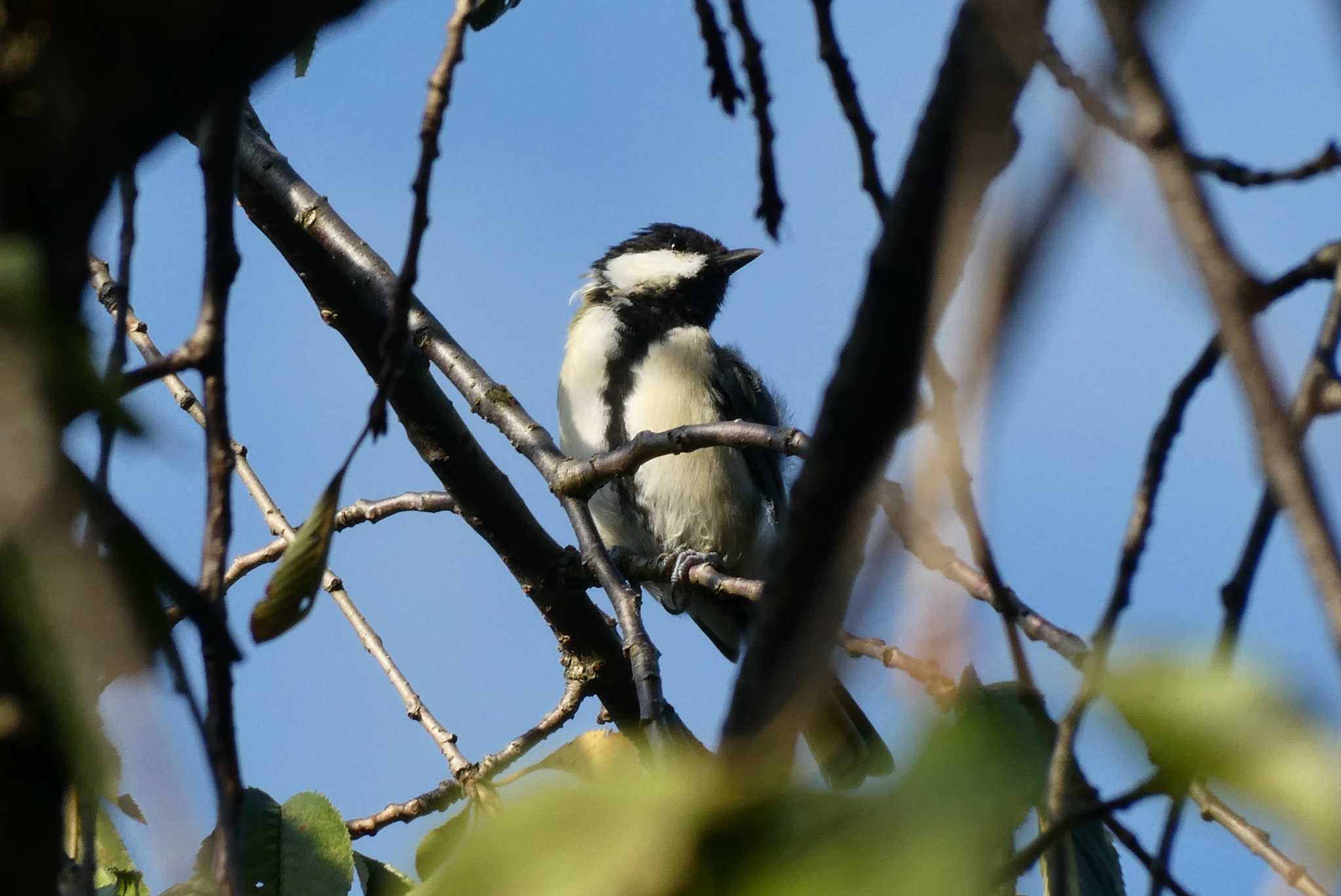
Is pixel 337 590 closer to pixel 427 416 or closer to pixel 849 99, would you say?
pixel 427 416

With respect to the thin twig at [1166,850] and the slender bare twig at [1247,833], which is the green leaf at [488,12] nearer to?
the slender bare twig at [1247,833]

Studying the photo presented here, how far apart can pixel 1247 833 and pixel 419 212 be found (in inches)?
33.9

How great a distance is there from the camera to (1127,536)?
827mm

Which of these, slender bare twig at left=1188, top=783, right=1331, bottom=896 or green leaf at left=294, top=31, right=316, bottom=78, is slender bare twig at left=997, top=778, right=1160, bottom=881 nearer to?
slender bare twig at left=1188, top=783, right=1331, bottom=896

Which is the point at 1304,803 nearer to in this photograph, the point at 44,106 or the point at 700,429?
the point at 44,106

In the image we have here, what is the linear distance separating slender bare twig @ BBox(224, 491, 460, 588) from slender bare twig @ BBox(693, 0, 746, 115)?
1.59 meters

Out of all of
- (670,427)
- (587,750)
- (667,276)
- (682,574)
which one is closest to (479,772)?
(587,750)

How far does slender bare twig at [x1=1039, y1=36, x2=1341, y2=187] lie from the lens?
64cm

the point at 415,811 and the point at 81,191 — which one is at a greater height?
the point at 415,811

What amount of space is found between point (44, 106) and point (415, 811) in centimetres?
205

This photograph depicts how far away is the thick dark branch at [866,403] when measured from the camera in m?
0.66

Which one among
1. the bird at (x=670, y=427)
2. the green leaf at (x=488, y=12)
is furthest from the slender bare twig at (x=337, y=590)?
the bird at (x=670, y=427)

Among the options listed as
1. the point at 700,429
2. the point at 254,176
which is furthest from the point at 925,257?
the point at 254,176

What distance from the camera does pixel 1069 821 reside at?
56cm
